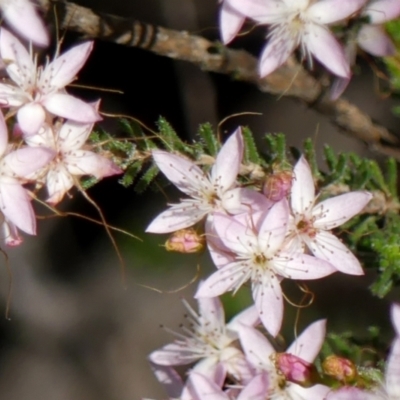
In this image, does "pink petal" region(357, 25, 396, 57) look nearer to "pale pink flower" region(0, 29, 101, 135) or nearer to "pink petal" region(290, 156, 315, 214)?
"pink petal" region(290, 156, 315, 214)

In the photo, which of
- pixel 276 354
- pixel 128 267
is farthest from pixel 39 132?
pixel 128 267

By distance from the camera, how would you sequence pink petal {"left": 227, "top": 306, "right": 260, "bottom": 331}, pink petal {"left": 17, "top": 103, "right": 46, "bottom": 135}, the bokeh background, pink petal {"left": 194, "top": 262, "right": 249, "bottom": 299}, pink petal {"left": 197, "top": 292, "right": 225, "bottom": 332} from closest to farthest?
pink petal {"left": 17, "top": 103, "right": 46, "bottom": 135}
pink petal {"left": 194, "top": 262, "right": 249, "bottom": 299}
pink petal {"left": 227, "top": 306, "right": 260, "bottom": 331}
pink petal {"left": 197, "top": 292, "right": 225, "bottom": 332}
the bokeh background

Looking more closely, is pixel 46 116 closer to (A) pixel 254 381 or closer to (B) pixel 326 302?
(A) pixel 254 381

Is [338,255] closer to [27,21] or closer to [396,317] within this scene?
[396,317]

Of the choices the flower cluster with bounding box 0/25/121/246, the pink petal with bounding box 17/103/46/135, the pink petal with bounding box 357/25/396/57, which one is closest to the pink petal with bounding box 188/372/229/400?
the flower cluster with bounding box 0/25/121/246

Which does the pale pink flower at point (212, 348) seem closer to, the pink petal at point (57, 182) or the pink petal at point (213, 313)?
the pink petal at point (213, 313)

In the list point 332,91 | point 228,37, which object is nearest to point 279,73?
point 332,91

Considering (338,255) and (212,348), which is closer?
(338,255)
